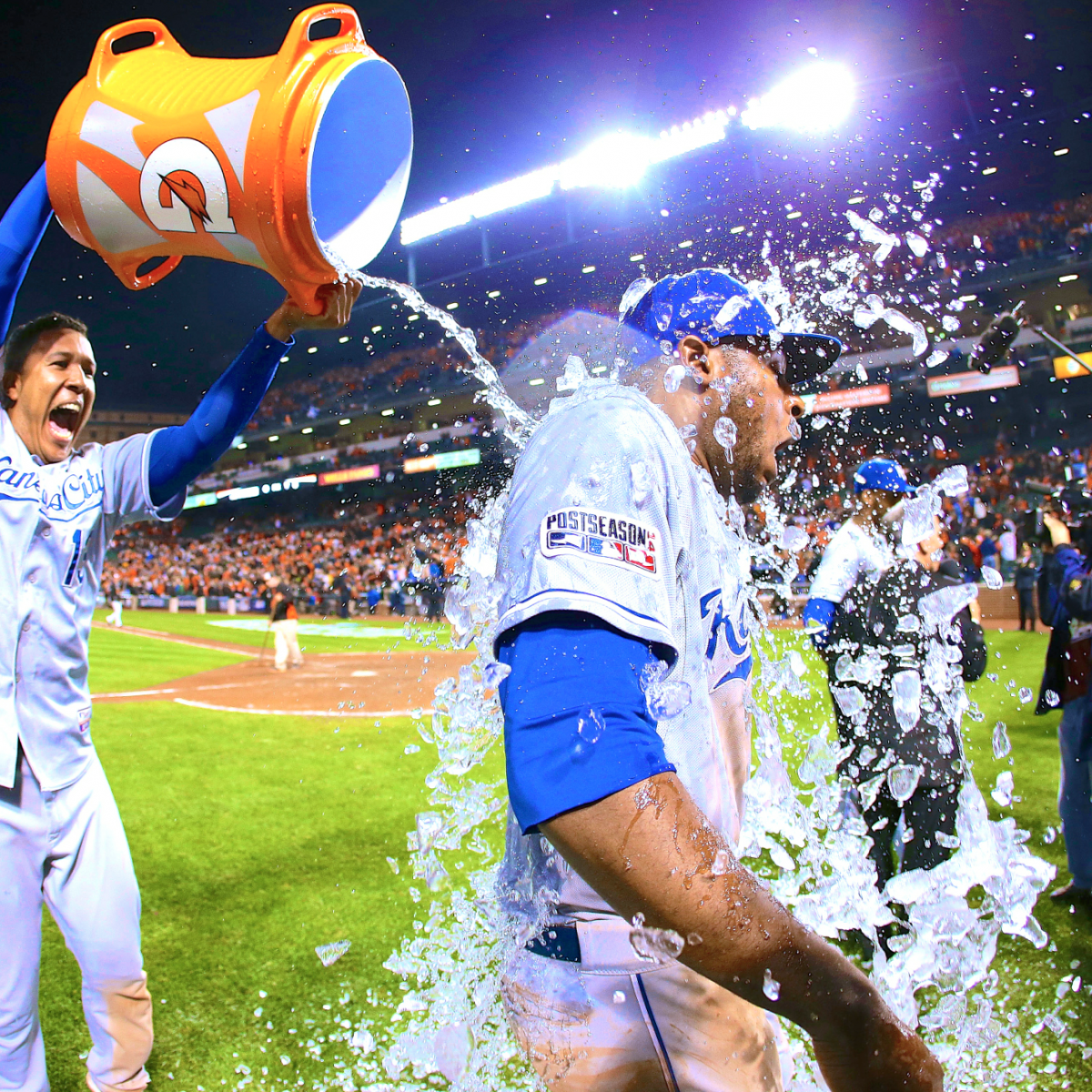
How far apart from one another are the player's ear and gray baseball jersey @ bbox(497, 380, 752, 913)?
0.21 m

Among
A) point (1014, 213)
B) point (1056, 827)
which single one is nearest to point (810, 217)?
point (1056, 827)

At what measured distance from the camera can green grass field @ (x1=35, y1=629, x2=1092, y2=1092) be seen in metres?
3.11

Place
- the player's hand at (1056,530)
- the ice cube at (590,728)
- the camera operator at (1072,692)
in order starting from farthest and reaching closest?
1. the player's hand at (1056,530)
2. the camera operator at (1072,692)
3. the ice cube at (590,728)

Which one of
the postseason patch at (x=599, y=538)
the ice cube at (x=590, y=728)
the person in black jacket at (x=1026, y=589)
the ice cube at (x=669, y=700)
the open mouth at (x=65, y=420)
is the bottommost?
the ice cube at (x=590, y=728)

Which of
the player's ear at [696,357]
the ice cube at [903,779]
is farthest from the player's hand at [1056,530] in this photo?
the player's ear at [696,357]

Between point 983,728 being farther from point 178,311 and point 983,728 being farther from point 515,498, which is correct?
point 178,311

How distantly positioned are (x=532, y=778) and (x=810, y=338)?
129cm

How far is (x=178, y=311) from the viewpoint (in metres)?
30.6

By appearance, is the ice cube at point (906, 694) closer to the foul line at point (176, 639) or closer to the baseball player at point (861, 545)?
the baseball player at point (861, 545)

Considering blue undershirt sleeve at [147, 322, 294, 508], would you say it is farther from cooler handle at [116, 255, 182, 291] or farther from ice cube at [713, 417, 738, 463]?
ice cube at [713, 417, 738, 463]

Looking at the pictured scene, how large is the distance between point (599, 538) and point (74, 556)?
200cm

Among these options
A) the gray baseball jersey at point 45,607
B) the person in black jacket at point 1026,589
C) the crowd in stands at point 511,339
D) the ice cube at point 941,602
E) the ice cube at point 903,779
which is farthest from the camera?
the crowd in stands at point 511,339

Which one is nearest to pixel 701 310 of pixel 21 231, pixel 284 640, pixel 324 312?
pixel 324 312

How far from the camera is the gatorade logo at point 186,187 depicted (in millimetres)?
1674
